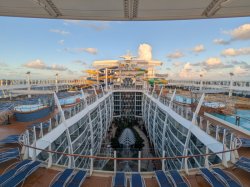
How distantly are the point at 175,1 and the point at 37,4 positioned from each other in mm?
1776

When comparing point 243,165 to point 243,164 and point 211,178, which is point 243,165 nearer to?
point 243,164

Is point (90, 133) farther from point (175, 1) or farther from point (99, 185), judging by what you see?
point (175, 1)

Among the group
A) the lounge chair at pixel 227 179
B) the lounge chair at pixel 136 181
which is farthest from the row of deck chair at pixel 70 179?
the lounge chair at pixel 227 179

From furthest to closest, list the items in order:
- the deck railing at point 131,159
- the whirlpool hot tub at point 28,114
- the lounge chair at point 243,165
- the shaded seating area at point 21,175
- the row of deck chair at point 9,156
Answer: the whirlpool hot tub at point 28,114, the row of deck chair at point 9,156, the lounge chair at point 243,165, the deck railing at point 131,159, the shaded seating area at point 21,175

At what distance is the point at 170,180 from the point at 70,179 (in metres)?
2.14

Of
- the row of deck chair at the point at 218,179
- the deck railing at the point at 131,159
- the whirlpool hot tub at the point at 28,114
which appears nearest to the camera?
the row of deck chair at the point at 218,179

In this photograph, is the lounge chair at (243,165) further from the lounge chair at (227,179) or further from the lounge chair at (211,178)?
the lounge chair at (211,178)

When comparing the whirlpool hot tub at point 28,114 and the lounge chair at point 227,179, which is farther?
the whirlpool hot tub at point 28,114

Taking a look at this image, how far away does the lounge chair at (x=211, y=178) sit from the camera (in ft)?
11.6

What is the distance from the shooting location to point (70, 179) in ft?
12.5

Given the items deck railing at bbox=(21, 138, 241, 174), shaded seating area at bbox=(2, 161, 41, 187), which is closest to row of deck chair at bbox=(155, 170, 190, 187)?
deck railing at bbox=(21, 138, 241, 174)

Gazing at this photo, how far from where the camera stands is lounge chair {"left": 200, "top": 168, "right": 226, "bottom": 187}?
3528 millimetres

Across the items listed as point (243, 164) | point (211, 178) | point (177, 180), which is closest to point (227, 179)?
point (211, 178)

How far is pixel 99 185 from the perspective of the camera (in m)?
3.79
